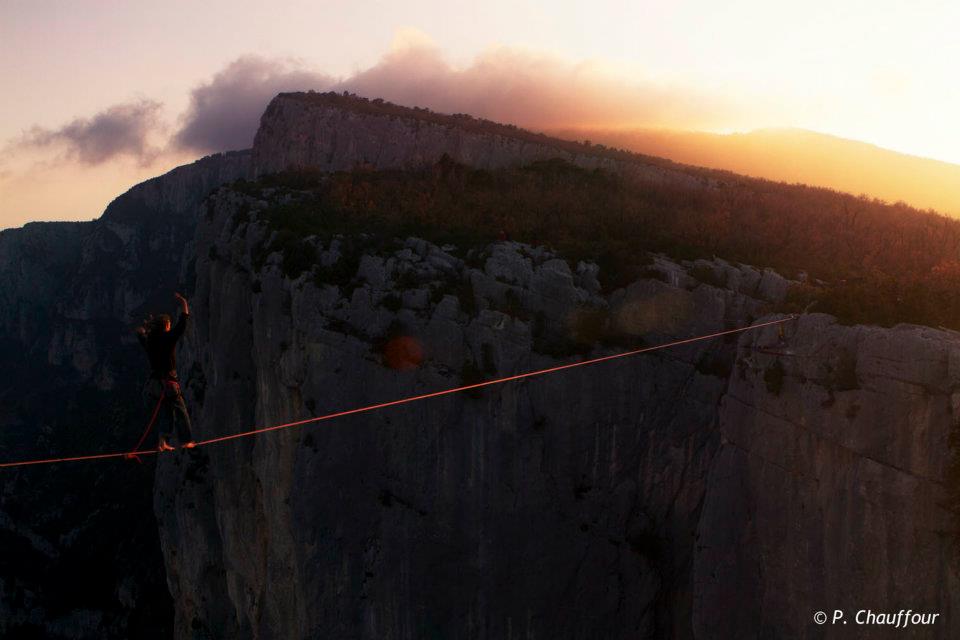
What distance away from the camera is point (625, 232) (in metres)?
18.3

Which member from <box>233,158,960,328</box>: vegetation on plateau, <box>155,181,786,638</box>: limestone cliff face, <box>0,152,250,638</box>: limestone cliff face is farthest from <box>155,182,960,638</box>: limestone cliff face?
<box>0,152,250,638</box>: limestone cliff face

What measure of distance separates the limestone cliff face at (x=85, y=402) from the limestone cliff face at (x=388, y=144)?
1007 cm

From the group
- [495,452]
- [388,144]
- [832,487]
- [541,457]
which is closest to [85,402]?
[388,144]

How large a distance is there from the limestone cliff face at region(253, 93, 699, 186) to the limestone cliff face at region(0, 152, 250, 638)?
33.0 feet

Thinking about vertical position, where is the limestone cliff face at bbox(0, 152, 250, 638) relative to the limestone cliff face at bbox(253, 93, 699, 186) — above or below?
below

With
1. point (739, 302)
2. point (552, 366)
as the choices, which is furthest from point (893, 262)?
point (552, 366)

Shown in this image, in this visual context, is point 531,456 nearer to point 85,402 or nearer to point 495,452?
point 495,452

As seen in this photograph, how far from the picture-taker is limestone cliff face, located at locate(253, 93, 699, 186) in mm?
31141

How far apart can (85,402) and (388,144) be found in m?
65.6

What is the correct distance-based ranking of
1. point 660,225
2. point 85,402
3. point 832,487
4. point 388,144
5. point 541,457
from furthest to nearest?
point 85,402 → point 388,144 → point 660,225 → point 541,457 → point 832,487

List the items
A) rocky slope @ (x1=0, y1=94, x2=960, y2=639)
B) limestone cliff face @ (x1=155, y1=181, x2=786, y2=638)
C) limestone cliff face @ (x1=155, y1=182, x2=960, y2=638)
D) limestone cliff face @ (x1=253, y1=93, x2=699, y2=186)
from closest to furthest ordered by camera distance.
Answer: rocky slope @ (x1=0, y1=94, x2=960, y2=639), limestone cliff face @ (x1=155, y1=182, x2=960, y2=638), limestone cliff face @ (x1=155, y1=181, x2=786, y2=638), limestone cliff face @ (x1=253, y1=93, x2=699, y2=186)

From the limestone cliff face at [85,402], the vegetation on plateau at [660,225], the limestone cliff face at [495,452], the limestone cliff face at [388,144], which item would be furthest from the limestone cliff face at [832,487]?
the limestone cliff face at [85,402]

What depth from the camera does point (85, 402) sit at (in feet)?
273

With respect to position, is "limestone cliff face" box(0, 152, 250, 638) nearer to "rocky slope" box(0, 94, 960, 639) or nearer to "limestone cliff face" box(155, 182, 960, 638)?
"rocky slope" box(0, 94, 960, 639)
